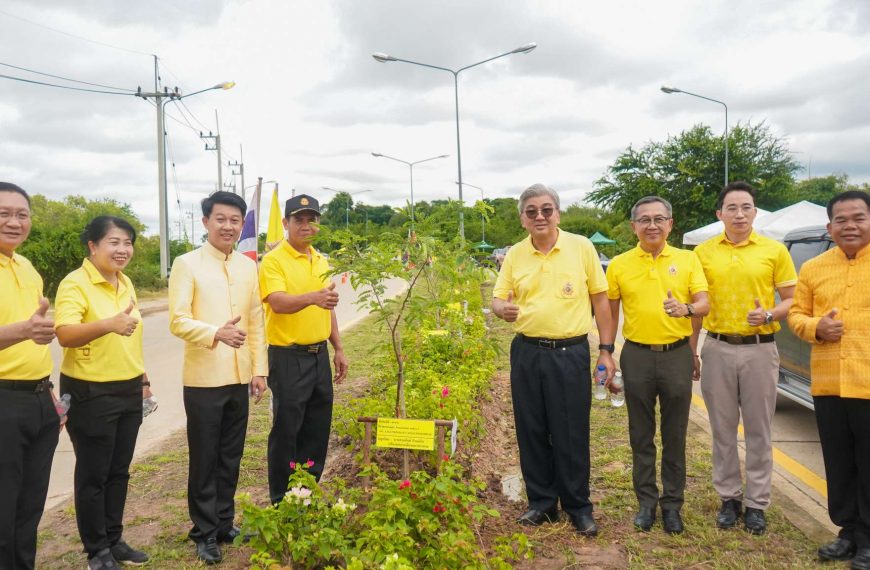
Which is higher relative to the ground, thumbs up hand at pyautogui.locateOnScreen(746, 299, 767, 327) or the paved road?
thumbs up hand at pyautogui.locateOnScreen(746, 299, 767, 327)

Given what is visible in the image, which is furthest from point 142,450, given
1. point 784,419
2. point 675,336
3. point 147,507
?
point 784,419

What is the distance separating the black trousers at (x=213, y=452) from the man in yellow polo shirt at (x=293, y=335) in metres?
0.25

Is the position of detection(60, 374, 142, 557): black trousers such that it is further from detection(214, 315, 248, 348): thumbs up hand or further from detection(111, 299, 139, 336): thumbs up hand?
detection(214, 315, 248, 348): thumbs up hand

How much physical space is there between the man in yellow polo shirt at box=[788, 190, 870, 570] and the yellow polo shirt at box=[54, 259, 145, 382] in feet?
12.2

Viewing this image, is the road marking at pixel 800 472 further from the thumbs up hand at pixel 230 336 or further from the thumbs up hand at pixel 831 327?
the thumbs up hand at pixel 230 336

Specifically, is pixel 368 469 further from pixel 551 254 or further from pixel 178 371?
pixel 178 371

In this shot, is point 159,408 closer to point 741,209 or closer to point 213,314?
point 213,314

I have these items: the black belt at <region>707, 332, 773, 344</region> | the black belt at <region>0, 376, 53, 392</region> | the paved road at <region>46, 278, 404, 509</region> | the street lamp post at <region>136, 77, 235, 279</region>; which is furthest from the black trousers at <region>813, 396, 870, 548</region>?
the street lamp post at <region>136, 77, 235, 279</region>

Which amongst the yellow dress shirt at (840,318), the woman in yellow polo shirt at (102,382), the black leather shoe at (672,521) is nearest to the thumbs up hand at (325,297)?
the woman in yellow polo shirt at (102,382)

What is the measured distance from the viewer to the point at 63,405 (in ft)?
10.7

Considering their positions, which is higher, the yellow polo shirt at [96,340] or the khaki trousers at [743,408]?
the yellow polo shirt at [96,340]

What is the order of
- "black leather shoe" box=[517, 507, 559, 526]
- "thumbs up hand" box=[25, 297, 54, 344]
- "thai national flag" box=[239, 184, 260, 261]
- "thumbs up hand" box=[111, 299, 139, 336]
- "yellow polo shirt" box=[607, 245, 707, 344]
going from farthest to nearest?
"thai national flag" box=[239, 184, 260, 261] < "black leather shoe" box=[517, 507, 559, 526] < "yellow polo shirt" box=[607, 245, 707, 344] < "thumbs up hand" box=[111, 299, 139, 336] < "thumbs up hand" box=[25, 297, 54, 344]

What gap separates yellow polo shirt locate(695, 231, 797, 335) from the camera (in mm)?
4008

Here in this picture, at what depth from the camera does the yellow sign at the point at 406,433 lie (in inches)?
151
